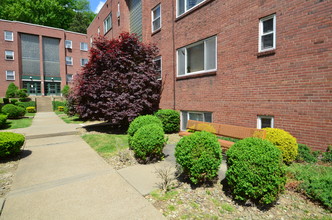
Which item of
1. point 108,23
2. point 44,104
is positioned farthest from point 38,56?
point 108,23

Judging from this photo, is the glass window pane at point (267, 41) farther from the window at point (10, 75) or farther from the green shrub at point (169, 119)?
the window at point (10, 75)

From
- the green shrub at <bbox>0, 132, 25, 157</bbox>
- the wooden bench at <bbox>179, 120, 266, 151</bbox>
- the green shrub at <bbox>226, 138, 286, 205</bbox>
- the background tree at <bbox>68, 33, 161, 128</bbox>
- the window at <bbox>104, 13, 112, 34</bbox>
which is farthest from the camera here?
the window at <bbox>104, 13, 112, 34</bbox>

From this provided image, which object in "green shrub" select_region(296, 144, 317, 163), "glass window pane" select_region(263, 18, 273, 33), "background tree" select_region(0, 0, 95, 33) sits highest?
"background tree" select_region(0, 0, 95, 33)

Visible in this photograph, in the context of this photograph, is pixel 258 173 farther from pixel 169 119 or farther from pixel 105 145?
pixel 169 119

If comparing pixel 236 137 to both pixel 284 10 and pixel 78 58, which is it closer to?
pixel 284 10

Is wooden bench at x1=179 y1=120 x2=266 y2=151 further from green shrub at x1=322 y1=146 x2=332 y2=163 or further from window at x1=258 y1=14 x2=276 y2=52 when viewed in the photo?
window at x1=258 y1=14 x2=276 y2=52

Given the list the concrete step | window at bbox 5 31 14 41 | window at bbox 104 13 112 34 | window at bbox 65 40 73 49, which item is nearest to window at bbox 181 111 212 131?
window at bbox 104 13 112 34

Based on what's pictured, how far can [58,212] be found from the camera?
3.05 meters

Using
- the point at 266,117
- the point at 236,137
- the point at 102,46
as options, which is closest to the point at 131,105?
the point at 102,46

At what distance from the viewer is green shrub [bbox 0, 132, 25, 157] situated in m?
5.41

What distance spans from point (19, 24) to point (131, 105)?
34044 millimetres

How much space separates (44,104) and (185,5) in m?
27.7

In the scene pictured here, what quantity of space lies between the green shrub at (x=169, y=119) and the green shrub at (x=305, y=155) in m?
5.51

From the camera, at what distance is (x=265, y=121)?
6.29 metres
